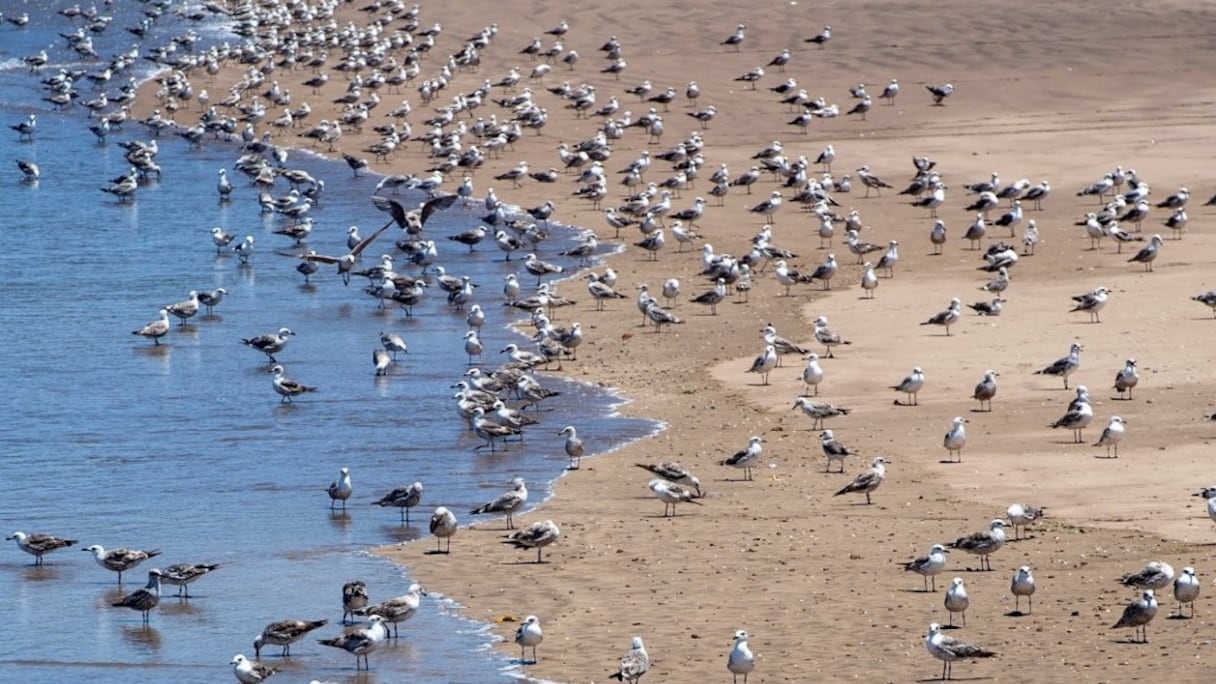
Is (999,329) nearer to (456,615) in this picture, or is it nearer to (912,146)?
(456,615)

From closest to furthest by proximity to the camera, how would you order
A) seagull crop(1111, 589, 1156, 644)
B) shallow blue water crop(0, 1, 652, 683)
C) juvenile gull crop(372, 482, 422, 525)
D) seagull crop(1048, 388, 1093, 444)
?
seagull crop(1111, 589, 1156, 644), shallow blue water crop(0, 1, 652, 683), juvenile gull crop(372, 482, 422, 525), seagull crop(1048, 388, 1093, 444)

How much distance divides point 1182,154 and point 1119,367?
58.4ft

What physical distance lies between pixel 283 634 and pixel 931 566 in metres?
5.18

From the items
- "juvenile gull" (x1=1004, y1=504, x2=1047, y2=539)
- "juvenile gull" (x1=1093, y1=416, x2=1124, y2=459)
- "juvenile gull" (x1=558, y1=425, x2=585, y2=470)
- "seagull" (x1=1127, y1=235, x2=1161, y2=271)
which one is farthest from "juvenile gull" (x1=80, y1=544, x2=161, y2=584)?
"seagull" (x1=1127, y1=235, x2=1161, y2=271)

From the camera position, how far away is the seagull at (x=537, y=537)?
19.3m

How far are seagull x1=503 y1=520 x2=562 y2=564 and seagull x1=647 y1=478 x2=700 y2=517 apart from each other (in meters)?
1.53

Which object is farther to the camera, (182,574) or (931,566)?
(182,574)

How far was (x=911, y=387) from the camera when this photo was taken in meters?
25.0

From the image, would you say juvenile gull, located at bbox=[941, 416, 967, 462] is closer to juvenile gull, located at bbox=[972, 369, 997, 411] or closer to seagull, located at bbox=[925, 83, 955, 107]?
juvenile gull, located at bbox=[972, 369, 997, 411]

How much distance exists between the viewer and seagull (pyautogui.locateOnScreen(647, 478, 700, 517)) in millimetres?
20625

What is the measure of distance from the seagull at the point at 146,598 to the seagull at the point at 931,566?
20.7 feet

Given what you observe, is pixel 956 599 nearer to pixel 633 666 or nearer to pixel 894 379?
pixel 633 666

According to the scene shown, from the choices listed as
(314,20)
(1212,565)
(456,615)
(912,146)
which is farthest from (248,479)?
(314,20)

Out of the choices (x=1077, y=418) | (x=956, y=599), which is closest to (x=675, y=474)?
(x=1077, y=418)
